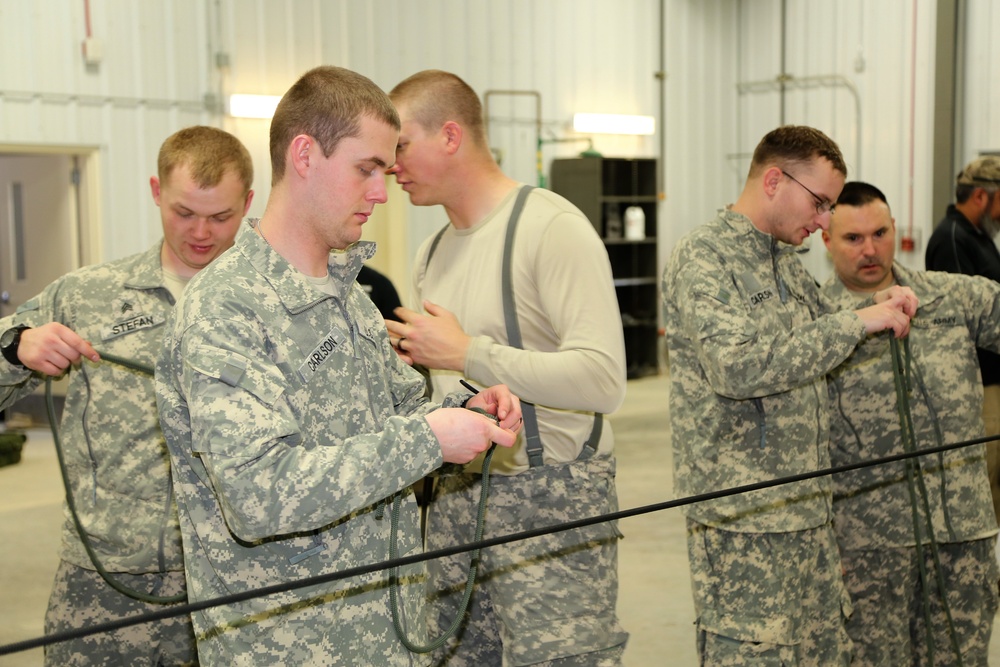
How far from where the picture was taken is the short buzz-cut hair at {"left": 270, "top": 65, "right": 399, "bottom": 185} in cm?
166

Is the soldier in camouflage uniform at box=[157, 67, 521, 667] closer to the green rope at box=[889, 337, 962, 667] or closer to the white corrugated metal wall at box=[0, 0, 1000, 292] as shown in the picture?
the green rope at box=[889, 337, 962, 667]

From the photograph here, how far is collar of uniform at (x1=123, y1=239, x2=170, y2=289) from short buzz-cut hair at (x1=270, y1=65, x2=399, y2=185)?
988 mm

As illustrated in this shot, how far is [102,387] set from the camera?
2488mm

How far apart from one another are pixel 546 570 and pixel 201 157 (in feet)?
3.96

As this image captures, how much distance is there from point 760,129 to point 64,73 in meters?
7.22

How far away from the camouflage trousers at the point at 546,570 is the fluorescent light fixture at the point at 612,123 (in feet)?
28.1

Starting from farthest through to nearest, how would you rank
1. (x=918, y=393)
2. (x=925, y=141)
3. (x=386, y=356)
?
(x=925, y=141) → (x=918, y=393) → (x=386, y=356)

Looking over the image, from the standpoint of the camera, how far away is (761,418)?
265 centimetres

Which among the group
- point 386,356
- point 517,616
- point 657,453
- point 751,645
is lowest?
point 657,453

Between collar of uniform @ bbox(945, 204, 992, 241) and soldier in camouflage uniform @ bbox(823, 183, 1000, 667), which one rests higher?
collar of uniform @ bbox(945, 204, 992, 241)

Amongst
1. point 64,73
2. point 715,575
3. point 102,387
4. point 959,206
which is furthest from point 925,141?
point 102,387

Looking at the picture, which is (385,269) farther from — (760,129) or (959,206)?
(959,206)

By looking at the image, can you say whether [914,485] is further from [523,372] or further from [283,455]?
[283,455]

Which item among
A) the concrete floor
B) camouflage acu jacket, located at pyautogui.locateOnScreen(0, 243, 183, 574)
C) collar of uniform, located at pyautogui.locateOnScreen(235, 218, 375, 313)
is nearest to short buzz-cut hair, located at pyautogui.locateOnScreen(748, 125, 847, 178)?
collar of uniform, located at pyautogui.locateOnScreen(235, 218, 375, 313)
